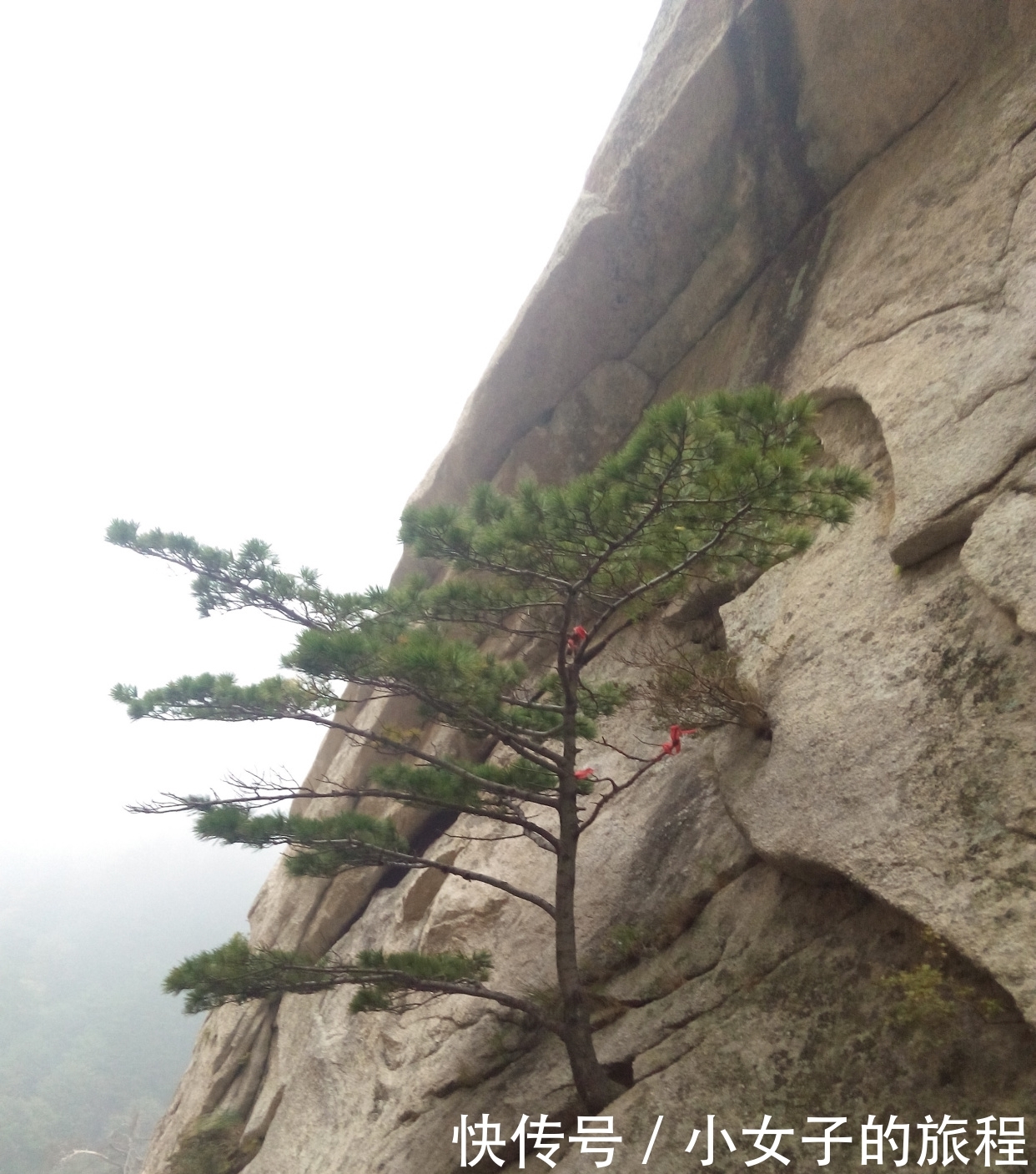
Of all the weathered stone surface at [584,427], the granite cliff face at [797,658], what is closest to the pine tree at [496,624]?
the granite cliff face at [797,658]

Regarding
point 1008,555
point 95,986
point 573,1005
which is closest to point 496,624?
point 573,1005

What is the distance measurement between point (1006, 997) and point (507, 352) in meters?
8.46

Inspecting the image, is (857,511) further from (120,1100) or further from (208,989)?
(120,1100)

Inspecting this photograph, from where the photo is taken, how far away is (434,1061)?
6.55 meters

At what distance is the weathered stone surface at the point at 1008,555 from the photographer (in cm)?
387

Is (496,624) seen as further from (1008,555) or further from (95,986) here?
(95,986)

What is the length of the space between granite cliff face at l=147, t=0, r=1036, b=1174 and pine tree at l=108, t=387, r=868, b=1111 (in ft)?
2.34

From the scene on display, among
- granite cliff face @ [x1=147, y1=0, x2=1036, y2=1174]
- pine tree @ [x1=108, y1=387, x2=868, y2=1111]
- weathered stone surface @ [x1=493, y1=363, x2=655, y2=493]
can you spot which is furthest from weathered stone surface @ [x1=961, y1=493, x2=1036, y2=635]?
weathered stone surface @ [x1=493, y1=363, x2=655, y2=493]

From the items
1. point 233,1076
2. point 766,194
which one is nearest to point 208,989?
point 233,1076

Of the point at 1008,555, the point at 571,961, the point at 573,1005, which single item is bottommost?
the point at 573,1005

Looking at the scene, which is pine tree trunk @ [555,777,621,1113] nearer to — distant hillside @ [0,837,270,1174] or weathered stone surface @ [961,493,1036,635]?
weathered stone surface @ [961,493,1036,635]

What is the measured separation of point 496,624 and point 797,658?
7.08 ft

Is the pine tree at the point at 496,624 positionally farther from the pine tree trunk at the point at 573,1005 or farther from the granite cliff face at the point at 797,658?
the granite cliff face at the point at 797,658

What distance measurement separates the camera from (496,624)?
5586 mm
